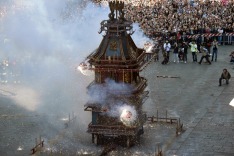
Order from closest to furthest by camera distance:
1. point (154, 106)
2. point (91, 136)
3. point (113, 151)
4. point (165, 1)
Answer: point (113, 151) < point (91, 136) < point (154, 106) < point (165, 1)

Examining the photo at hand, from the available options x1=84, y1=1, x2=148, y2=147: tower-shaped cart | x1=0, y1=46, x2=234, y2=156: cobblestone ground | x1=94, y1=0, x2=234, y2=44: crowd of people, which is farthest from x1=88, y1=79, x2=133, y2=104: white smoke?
x1=94, y1=0, x2=234, y2=44: crowd of people

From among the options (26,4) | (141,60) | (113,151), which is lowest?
(113,151)

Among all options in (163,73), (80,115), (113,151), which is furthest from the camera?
(163,73)

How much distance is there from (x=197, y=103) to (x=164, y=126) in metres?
3.77

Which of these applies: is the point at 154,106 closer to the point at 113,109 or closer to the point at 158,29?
the point at 113,109

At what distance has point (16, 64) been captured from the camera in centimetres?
3262

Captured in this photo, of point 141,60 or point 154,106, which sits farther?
point 154,106

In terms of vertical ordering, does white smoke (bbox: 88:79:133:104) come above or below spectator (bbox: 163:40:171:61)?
below

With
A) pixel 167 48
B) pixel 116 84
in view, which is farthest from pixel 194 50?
pixel 116 84

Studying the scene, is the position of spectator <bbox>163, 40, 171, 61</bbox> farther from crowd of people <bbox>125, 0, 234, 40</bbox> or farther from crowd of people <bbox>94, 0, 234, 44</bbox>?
crowd of people <bbox>125, 0, 234, 40</bbox>

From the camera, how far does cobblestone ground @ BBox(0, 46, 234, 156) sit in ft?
66.8

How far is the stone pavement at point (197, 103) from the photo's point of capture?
20672 mm

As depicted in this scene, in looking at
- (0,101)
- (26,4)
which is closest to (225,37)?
(26,4)

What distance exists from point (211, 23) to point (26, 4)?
11.5 metres
